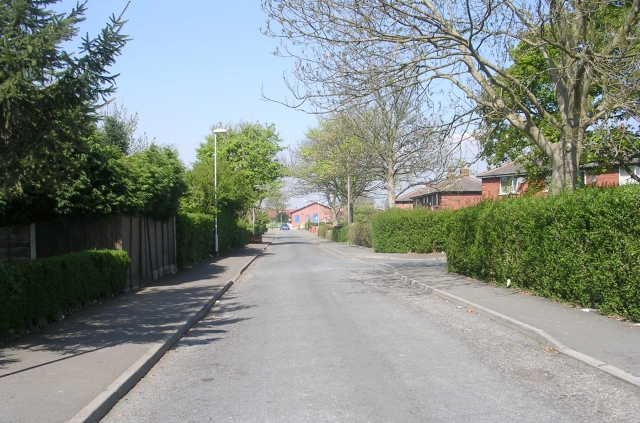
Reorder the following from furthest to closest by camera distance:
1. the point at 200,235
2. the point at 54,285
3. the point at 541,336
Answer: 1. the point at 200,235
2. the point at 54,285
3. the point at 541,336

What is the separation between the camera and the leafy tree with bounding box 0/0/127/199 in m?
6.53

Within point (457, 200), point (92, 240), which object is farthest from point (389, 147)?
point (92, 240)

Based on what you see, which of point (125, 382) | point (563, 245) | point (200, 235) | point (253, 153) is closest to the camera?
point (125, 382)

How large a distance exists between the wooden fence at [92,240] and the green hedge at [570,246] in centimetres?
983

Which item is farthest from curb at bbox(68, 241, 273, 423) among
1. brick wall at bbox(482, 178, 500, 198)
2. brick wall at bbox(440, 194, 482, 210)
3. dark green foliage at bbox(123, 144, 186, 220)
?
brick wall at bbox(482, 178, 500, 198)

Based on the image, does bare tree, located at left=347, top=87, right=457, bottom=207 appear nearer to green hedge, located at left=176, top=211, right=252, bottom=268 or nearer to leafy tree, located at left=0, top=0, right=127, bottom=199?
green hedge, located at left=176, top=211, right=252, bottom=268

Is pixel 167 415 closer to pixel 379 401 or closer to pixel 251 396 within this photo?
pixel 251 396

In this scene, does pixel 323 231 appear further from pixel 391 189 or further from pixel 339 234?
pixel 391 189

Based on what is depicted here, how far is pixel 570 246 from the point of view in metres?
11.3

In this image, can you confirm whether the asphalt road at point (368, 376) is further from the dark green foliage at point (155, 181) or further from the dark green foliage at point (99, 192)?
the dark green foliage at point (155, 181)

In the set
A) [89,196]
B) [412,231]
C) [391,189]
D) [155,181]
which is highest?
[391,189]

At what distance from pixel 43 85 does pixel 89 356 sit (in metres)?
3.55

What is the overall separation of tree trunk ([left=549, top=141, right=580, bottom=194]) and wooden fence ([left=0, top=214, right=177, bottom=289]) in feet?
37.4

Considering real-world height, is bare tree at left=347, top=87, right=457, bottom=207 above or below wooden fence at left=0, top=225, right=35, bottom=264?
above
